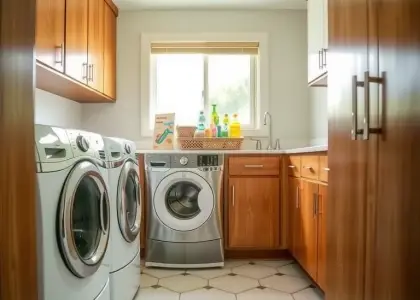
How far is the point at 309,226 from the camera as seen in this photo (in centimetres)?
240

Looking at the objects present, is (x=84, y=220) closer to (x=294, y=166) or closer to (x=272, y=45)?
(x=294, y=166)

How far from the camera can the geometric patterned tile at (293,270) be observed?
106 inches

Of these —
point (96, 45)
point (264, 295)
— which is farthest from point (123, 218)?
point (96, 45)

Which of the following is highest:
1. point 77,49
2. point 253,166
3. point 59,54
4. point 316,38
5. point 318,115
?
point 316,38

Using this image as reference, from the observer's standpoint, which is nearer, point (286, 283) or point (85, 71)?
point (286, 283)

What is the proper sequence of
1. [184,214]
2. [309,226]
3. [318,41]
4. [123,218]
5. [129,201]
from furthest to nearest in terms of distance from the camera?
1. [184,214]
2. [318,41]
3. [309,226]
4. [129,201]
5. [123,218]

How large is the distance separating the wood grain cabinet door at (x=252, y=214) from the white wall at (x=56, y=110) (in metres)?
1.47

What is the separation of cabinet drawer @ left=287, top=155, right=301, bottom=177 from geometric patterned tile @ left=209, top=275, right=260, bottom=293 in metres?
0.82

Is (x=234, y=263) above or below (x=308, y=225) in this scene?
below

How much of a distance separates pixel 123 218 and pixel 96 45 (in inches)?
62.3

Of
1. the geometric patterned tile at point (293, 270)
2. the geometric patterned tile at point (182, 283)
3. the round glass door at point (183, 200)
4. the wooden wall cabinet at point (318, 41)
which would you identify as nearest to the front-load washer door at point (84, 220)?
the geometric patterned tile at point (182, 283)

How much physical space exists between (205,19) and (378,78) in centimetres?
288

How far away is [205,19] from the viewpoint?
3561 millimetres

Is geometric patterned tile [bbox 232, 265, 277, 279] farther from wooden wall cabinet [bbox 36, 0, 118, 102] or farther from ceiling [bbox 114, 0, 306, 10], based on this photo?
ceiling [bbox 114, 0, 306, 10]
